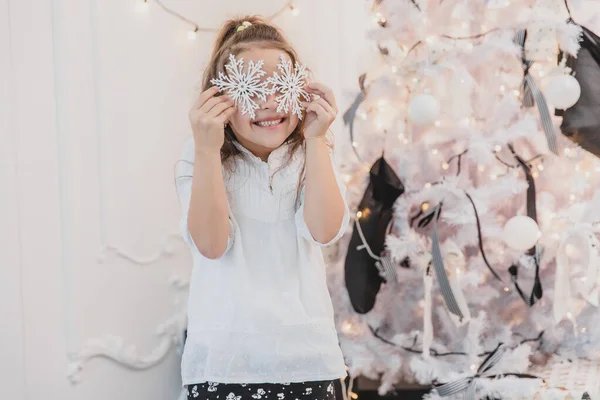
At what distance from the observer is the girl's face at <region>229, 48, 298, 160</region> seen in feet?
4.40

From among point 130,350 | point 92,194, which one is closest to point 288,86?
point 92,194

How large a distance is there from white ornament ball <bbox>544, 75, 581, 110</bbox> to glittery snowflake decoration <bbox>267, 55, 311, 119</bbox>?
0.98 m

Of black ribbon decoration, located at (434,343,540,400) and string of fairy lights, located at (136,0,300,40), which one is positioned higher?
string of fairy lights, located at (136,0,300,40)

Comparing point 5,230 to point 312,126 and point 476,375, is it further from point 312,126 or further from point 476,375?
point 476,375

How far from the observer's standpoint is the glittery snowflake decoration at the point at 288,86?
1331mm

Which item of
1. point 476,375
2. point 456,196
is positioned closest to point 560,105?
point 456,196

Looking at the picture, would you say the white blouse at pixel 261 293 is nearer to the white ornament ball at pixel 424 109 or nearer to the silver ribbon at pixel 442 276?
the white ornament ball at pixel 424 109

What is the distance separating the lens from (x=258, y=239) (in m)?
1.38

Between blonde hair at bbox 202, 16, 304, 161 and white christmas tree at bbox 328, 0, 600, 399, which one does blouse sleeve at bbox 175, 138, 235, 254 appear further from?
white christmas tree at bbox 328, 0, 600, 399

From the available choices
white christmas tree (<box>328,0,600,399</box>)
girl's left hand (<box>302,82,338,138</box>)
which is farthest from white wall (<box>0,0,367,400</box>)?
girl's left hand (<box>302,82,338,138</box>)

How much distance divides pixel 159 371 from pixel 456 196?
1104mm

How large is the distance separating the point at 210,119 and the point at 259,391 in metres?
0.50

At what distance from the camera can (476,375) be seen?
84.4 inches

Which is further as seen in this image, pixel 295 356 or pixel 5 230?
pixel 5 230
